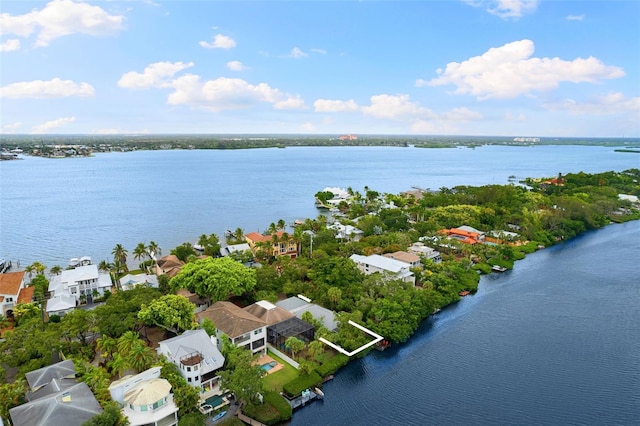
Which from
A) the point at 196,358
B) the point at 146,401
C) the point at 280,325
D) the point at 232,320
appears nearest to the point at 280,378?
the point at 280,325

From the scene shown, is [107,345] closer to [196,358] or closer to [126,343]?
[126,343]

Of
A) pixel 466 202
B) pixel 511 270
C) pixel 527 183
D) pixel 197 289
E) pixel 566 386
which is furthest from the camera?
pixel 527 183

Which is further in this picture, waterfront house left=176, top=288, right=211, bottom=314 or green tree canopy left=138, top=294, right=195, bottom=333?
waterfront house left=176, top=288, right=211, bottom=314

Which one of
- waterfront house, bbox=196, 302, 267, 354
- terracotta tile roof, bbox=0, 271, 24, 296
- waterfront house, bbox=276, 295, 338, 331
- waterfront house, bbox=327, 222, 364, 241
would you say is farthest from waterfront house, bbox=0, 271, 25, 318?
waterfront house, bbox=327, 222, 364, 241

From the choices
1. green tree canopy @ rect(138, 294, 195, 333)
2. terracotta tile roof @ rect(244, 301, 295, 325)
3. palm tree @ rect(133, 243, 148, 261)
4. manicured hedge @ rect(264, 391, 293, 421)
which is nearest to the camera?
manicured hedge @ rect(264, 391, 293, 421)

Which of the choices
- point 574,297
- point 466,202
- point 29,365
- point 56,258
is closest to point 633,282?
point 574,297

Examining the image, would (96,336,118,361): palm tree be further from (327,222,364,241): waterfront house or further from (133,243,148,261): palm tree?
(327,222,364,241): waterfront house

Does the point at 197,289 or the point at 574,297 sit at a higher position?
the point at 197,289

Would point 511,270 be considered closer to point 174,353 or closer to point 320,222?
point 320,222
